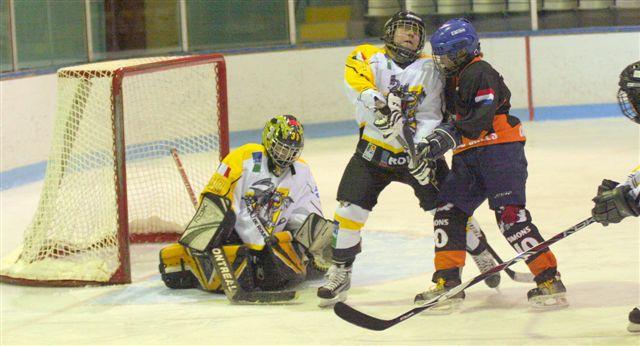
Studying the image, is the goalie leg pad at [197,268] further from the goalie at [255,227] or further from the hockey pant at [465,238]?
the hockey pant at [465,238]

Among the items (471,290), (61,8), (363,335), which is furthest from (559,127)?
(363,335)

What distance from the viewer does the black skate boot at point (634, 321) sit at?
3906 millimetres

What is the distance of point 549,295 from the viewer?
4.31 m

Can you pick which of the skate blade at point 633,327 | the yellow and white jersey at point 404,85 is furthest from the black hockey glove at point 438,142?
the skate blade at point 633,327

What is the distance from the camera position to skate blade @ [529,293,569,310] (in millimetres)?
4316

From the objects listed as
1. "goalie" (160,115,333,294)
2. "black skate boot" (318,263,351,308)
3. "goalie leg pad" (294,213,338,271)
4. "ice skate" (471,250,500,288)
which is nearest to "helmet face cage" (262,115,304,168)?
"goalie" (160,115,333,294)

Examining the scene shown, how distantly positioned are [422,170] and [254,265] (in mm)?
868

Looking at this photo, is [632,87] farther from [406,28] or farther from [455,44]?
[406,28]

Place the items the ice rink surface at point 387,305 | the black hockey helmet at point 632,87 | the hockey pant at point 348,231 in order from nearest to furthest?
1. the black hockey helmet at point 632,87
2. the ice rink surface at point 387,305
3. the hockey pant at point 348,231

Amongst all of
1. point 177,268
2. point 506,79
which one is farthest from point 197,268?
point 506,79

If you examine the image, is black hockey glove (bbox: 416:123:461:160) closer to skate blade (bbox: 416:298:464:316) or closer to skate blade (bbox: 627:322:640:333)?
skate blade (bbox: 416:298:464:316)

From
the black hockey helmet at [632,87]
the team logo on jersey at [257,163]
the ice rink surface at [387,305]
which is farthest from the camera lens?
the team logo on jersey at [257,163]

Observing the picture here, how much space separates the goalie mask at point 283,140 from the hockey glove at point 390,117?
0.59 metres

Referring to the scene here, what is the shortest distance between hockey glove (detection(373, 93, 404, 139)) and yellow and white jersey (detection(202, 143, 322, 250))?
75cm
